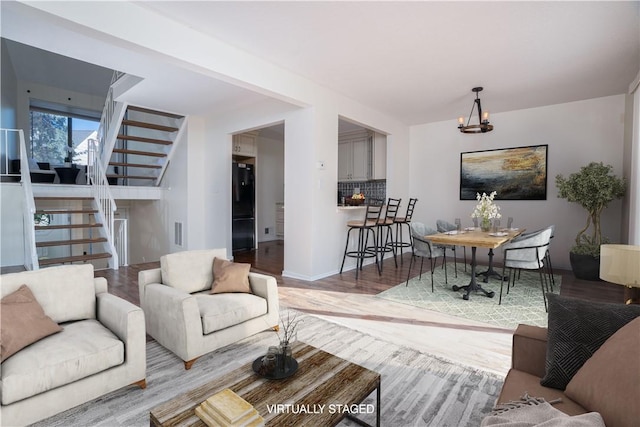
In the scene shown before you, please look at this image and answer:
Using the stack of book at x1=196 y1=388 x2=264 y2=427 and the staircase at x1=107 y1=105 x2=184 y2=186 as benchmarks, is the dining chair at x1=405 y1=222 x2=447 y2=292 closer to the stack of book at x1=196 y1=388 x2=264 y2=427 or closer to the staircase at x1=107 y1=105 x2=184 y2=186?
the stack of book at x1=196 y1=388 x2=264 y2=427

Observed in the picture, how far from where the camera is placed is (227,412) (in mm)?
1123

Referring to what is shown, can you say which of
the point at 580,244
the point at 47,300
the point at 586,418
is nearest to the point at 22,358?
the point at 47,300

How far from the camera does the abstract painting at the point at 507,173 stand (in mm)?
5340

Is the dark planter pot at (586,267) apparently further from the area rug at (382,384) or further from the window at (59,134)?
the window at (59,134)

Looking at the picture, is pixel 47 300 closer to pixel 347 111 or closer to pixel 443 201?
pixel 347 111

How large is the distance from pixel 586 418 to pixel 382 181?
643 centimetres

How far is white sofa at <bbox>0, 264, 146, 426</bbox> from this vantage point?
1.52 metres

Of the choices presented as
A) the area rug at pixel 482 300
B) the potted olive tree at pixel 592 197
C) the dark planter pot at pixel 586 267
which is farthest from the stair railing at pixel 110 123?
the dark planter pot at pixel 586 267

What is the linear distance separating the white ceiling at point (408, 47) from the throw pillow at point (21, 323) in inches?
75.4

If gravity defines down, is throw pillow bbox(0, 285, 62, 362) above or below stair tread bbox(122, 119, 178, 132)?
below

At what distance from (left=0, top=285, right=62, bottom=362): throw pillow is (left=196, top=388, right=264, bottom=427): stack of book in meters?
1.16

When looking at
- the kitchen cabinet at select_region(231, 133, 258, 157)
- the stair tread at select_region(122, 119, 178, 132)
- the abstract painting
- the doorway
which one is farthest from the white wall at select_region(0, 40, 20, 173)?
the abstract painting

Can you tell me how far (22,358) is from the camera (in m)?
1.57

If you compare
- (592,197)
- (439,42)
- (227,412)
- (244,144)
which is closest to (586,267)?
(592,197)
